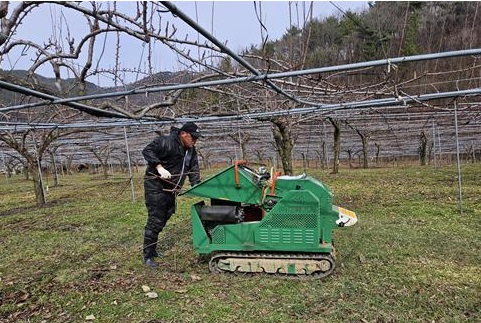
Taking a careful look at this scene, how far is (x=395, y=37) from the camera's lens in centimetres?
266

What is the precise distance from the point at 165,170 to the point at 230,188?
78 centimetres

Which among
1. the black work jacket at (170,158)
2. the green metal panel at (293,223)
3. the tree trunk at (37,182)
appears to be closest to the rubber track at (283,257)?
the green metal panel at (293,223)

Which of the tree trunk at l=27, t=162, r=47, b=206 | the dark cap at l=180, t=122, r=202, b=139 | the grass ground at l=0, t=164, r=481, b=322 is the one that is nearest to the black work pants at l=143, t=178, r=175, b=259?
the grass ground at l=0, t=164, r=481, b=322

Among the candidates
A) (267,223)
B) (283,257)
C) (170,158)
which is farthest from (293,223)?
(170,158)

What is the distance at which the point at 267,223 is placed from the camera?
4.00 m

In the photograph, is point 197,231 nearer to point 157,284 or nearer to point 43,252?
point 157,284

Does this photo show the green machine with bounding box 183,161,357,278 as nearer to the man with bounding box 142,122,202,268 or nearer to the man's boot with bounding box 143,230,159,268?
the man with bounding box 142,122,202,268

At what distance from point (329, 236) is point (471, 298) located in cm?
142

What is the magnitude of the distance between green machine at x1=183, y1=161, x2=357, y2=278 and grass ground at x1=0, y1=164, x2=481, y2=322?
0.18m

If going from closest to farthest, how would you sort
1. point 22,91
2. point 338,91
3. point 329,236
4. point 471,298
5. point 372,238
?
1. point 22,91
2. point 471,298
3. point 338,91
4. point 329,236
5. point 372,238

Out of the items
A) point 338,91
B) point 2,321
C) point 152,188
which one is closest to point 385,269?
point 338,91

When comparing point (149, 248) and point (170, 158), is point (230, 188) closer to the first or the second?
point (170, 158)

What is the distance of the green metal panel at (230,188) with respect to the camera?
414cm

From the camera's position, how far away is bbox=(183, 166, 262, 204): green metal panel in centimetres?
414
